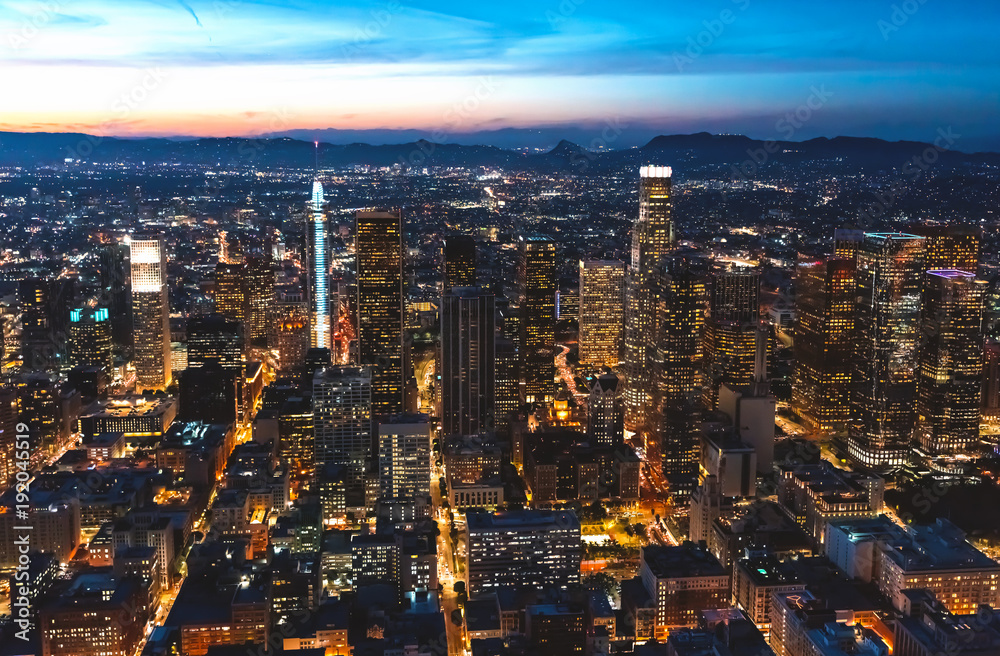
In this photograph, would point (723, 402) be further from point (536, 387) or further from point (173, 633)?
point (173, 633)

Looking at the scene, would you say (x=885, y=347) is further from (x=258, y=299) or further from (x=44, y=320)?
(x=44, y=320)

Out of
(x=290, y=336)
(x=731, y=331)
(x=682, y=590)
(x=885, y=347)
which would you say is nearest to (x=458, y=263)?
(x=290, y=336)

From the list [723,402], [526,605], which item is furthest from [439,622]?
[723,402]

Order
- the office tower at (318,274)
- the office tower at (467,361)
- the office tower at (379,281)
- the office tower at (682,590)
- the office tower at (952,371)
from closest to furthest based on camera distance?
1. the office tower at (682,590)
2. the office tower at (952,371)
3. the office tower at (467,361)
4. the office tower at (379,281)
5. the office tower at (318,274)

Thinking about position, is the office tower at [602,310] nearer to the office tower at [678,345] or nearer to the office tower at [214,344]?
the office tower at [678,345]

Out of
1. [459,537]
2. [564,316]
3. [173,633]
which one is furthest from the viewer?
[564,316]

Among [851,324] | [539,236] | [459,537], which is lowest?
[459,537]

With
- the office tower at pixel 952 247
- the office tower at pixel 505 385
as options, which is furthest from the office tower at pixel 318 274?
the office tower at pixel 952 247
